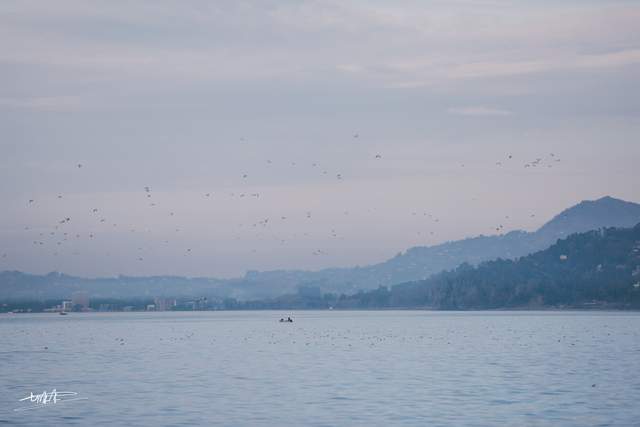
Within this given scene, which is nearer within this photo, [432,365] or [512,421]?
[512,421]

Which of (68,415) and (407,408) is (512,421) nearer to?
(407,408)

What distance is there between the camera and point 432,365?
7525 centimetres

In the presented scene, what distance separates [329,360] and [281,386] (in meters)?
22.0

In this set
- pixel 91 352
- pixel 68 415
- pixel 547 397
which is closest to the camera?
pixel 68 415

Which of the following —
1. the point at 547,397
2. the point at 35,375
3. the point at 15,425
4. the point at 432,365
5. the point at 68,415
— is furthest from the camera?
the point at 432,365

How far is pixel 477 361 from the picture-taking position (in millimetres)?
78688

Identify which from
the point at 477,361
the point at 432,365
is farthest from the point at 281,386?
the point at 477,361

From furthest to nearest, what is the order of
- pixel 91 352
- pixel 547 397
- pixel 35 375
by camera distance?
pixel 91 352 < pixel 35 375 < pixel 547 397

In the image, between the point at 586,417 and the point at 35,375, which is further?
the point at 35,375

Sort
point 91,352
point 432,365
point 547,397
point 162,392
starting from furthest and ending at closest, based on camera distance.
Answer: point 91,352 → point 432,365 → point 162,392 → point 547,397

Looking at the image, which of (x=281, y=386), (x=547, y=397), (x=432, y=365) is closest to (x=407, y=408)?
(x=547, y=397)

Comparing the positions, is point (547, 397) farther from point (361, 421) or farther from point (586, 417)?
point (361, 421)

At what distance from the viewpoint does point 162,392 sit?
57.2 m

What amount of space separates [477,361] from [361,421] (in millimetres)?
34993
